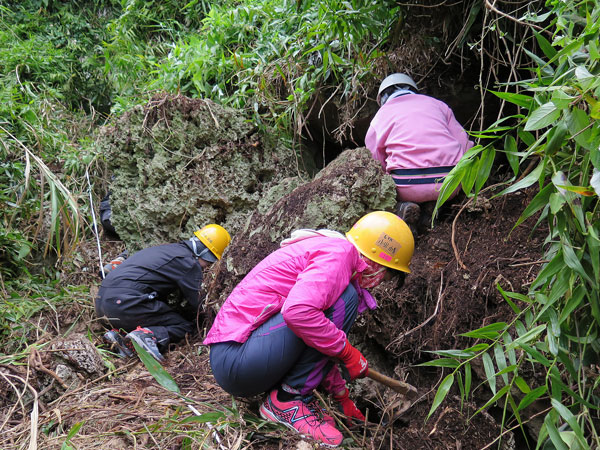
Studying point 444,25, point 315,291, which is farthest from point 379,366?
point 444,25

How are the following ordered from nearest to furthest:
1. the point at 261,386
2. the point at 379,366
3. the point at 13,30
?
the point at 261,386 < the point at 379,366 < the point at 13,30

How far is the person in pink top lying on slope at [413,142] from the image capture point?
Result: 131 inches

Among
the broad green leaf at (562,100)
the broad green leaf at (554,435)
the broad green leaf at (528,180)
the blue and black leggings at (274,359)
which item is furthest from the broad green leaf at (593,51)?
the blue and black leggings at (274,359)

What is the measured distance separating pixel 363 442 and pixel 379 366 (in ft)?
2.17

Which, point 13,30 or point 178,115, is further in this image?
point 13,30

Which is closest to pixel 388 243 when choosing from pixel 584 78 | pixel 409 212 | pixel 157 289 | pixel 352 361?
pixel 409 212

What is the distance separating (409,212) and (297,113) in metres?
1.35

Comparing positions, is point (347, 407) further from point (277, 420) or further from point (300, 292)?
point (300, 292)

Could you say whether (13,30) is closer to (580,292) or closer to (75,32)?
(75,32)

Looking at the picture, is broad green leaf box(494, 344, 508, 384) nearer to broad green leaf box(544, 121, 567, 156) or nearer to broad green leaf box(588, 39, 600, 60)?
broad green leaf box(544, 121, 567, 156)

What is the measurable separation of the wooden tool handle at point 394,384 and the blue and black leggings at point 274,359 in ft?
0.71

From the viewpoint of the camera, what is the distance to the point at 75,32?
7277mm

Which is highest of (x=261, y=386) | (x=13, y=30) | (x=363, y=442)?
(x=13, y=30)

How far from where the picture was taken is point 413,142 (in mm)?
3400
